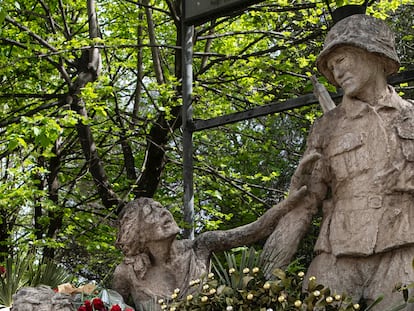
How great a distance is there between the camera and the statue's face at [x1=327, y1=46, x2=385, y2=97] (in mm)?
3455

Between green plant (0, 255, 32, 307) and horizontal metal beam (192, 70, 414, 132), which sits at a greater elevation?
horizontal metal beam (192, 70, 414, 132)

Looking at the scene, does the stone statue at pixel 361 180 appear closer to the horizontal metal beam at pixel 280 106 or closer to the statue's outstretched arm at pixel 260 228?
the statue's outstretched arm at pixel 260 228

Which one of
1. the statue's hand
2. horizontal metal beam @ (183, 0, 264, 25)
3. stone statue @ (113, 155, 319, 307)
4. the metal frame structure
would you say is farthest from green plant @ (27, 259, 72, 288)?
horizontal metal beam @ (183, 0, 264, 25)

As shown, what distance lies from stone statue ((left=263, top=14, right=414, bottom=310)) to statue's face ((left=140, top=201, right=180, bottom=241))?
54 cm

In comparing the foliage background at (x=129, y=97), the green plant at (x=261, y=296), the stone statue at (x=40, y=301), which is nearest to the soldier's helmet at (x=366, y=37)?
the green plant at (x=261, y=296)

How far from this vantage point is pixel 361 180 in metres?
3.37

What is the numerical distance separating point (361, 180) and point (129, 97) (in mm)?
8976

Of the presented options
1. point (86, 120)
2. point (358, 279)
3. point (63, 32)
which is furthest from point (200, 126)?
point (63, 32)

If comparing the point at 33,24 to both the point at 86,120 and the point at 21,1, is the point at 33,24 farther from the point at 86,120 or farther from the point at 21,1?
the point at 86,120

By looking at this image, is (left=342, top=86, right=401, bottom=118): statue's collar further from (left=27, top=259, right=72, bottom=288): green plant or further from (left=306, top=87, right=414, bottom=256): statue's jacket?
(left=27, top=259, right=72, bottom=288): green plant

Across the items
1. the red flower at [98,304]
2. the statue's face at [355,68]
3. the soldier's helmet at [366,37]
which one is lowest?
the red flower at [98,304]

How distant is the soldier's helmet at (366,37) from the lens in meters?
3.40

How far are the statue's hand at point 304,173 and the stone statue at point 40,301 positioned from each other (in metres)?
1.32

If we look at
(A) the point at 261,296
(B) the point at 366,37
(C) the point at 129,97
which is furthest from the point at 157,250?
(C) the point at 129,97
